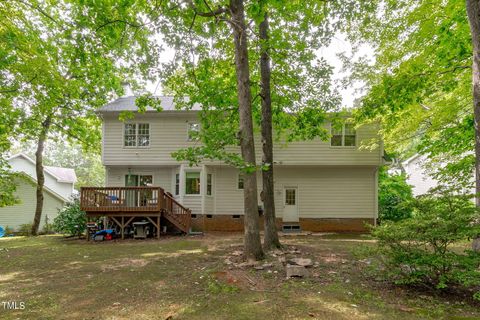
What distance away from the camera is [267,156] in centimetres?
827

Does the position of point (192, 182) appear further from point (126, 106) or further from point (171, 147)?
point (126, 106)

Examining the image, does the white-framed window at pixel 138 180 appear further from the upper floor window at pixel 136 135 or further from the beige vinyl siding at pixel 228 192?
the beige vinyl siding at pixel 228 192

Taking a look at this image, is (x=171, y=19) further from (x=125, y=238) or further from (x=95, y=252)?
(x=125, y=238)

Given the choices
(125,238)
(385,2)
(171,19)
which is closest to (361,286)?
(171,19)

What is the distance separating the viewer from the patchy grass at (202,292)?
400 cm

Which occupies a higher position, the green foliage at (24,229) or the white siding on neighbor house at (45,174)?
the white siding on neighbor house at (45,174)

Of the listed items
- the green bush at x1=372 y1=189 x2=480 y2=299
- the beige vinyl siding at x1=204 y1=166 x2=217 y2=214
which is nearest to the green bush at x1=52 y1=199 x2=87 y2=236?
the beige vinyl siding at x1=204 y1=166 x2=217 y2=214

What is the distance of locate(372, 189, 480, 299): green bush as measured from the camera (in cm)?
430

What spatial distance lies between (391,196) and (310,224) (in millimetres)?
→ 5737

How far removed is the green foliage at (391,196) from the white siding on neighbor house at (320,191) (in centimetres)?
191

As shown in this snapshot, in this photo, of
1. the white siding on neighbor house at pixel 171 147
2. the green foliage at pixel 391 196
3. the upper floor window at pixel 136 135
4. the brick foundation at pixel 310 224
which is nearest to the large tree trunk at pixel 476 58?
the white siding on neighbor house at pixel 171 147

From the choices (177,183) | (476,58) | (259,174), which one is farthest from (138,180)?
(476,58)

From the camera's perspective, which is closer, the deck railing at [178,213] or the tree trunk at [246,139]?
the tree trunk at [246,139]

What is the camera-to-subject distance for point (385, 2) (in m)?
9.20
